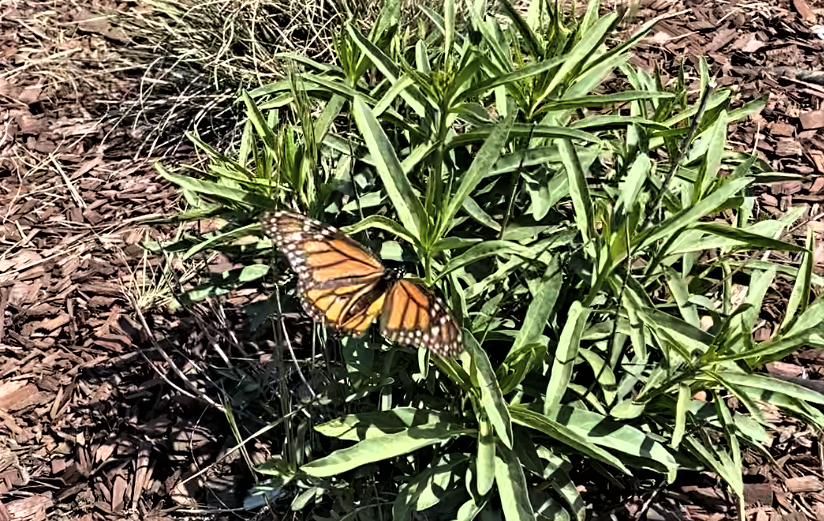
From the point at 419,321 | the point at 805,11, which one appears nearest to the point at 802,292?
the point at 419,321

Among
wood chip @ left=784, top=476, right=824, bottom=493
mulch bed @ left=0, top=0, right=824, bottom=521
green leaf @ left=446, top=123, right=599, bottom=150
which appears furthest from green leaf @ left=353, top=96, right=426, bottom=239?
wood chip @ left=784, top=476, right=824, bottom=493

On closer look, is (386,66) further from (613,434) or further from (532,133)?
(613,434)

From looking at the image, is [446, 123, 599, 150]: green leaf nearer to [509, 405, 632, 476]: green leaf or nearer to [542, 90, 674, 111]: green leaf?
[542, 90, 674, 111]: green leaf

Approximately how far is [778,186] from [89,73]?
3136 mm

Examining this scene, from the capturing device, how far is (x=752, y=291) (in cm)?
209

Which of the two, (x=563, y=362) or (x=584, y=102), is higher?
(x=584, y=102)

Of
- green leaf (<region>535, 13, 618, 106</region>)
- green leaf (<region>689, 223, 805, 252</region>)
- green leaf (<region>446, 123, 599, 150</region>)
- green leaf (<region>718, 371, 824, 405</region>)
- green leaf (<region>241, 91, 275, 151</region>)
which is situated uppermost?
green leaf (<region>535, 13, 618, 106</region>)

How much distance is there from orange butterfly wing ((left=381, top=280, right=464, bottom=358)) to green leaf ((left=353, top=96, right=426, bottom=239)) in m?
0.19

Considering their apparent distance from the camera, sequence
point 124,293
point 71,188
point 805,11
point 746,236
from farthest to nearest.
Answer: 1. point 805,11
2. point 71,188
3. point 124,293
4. point 746,236

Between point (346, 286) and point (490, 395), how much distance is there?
1.26ft

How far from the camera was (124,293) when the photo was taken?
7.76 ft

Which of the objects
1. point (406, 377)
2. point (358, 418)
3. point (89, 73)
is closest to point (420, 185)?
point (406, 377)

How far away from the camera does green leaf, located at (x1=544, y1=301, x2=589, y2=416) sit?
1.79 meters

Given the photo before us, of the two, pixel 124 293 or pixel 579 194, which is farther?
pixel 124 293
